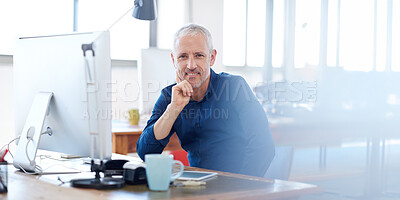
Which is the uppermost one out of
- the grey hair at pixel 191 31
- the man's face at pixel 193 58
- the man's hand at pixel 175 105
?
the grey hair at pixel 191 31

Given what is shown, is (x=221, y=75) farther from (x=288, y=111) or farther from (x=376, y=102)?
(x=288, y=111)

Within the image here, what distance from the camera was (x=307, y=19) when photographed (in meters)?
3.83

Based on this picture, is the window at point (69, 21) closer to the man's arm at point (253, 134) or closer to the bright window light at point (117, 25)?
the bright window light at point (117, 25)

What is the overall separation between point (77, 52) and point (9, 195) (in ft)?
1.67

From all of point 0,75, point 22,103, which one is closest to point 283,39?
point 0,75

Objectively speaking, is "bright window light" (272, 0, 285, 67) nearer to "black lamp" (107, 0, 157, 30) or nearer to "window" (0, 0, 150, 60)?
"window" (0, 0, 150, 60)

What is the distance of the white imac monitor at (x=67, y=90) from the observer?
56.0 inches

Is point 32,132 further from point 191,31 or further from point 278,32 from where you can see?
point 278,32

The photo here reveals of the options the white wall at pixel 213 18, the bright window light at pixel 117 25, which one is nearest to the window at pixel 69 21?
the bright window light at pixel 117 25

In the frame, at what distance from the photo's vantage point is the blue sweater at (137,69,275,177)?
2002 millimetres

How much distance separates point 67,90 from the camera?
1.57 m

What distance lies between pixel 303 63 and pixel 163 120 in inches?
92.6

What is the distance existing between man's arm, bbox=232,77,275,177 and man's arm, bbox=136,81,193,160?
0.34m

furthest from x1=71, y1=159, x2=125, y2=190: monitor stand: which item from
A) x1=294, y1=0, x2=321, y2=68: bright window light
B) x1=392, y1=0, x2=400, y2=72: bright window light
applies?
x1=294, y1=0, x2=321, y2=68: bright window light
